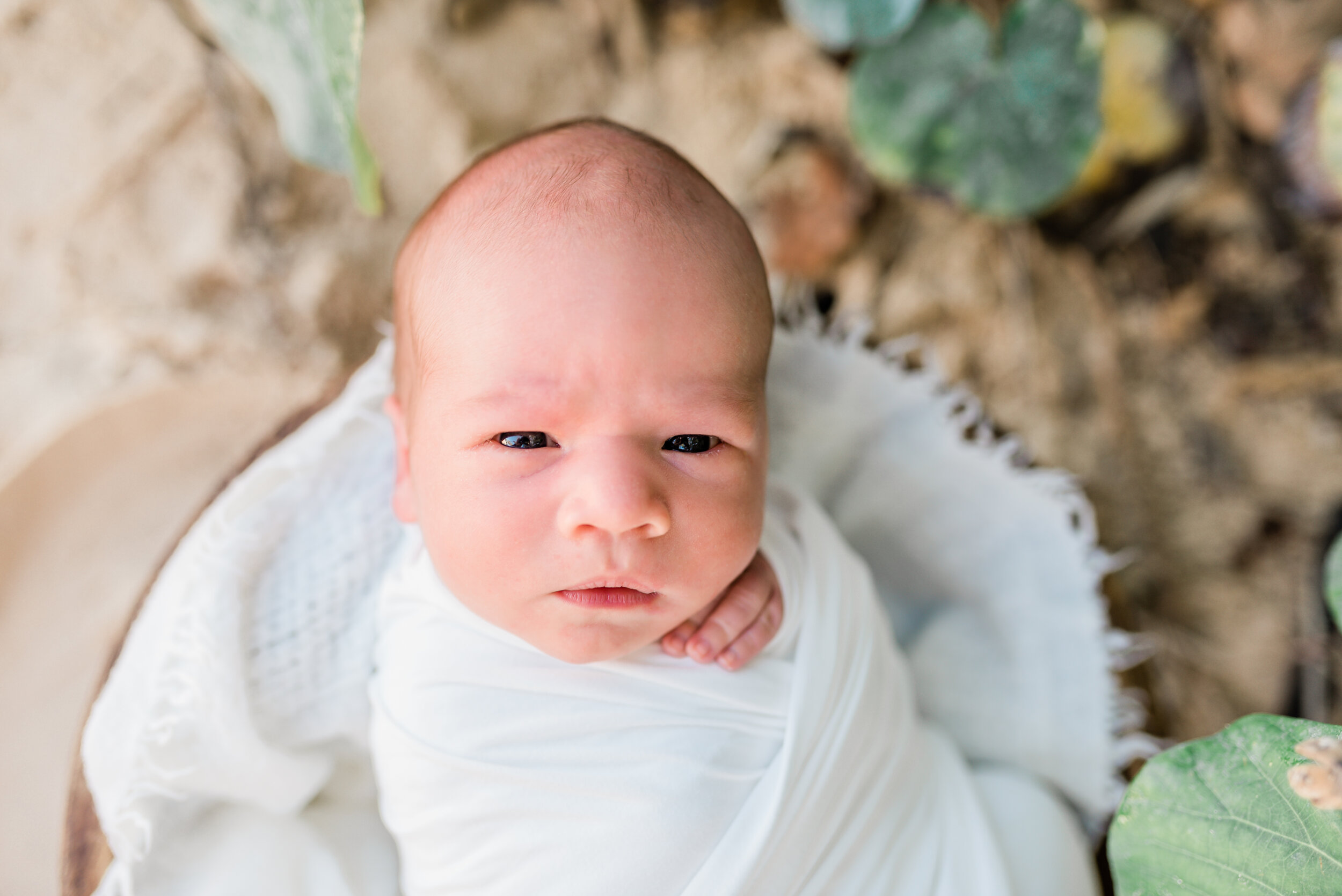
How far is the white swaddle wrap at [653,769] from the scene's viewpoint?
2.94ft

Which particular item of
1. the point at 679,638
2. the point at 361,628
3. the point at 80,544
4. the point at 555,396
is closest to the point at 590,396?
the point at 555,396

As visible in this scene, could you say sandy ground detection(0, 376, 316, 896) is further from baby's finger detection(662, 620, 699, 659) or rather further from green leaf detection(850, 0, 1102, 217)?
green leaf detection(850, 0, 1102, 217)

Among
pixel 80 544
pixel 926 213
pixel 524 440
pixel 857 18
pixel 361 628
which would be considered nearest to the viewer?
pixel 524 440

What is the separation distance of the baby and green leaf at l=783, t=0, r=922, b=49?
1.55 ft

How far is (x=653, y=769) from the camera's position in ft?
3.00

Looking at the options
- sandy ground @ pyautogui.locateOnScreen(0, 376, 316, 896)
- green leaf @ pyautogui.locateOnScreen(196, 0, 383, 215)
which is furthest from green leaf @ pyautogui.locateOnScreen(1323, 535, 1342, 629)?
sandy ground @ pyautogui.locateOnScreen(0, 376, 316, 896)

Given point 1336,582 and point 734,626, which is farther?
point 734,626

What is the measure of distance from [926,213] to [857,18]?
47cm

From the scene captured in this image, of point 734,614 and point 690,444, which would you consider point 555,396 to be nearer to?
point 690,444

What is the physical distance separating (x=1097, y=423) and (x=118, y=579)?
1.57m

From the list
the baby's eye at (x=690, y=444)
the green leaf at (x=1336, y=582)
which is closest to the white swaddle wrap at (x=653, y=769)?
the baby's eye at (x=690, y=444)

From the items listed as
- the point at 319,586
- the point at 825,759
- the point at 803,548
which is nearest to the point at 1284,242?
the point at 803,548

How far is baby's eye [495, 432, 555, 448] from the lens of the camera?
2.60 feet

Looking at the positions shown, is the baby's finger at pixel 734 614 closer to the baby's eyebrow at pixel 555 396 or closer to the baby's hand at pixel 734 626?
the baby's hand at pixel 734 626
